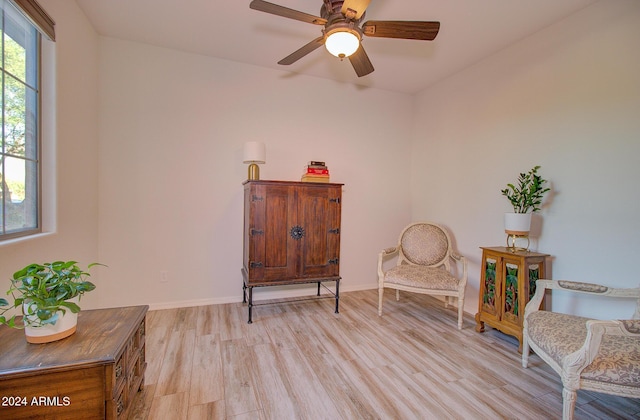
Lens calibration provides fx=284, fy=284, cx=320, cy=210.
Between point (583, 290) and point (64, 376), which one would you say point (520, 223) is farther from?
point (64, 376)

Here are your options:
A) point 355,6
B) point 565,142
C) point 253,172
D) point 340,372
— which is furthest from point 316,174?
point 565,142

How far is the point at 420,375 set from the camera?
6.48 feet

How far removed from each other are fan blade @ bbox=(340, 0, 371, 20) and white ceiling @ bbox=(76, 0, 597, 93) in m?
0.67

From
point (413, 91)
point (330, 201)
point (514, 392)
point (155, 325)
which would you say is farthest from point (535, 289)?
point (155, 325)

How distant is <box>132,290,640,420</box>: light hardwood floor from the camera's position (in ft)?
5.37

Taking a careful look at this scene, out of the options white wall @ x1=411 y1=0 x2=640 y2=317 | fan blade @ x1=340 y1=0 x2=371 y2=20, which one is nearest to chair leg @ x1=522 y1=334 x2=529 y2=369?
white wall @ x1=411 y1=0 x2=640 y2=317

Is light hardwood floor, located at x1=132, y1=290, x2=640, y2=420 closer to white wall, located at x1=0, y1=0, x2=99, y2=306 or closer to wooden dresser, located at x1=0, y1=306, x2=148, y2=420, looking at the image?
wooden dresser, located at x1=0, y1=306, x2=148, y2=420

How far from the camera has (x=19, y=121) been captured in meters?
1.68

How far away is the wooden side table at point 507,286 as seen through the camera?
2.26 m

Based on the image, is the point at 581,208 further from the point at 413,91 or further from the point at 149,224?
the point at 149,224

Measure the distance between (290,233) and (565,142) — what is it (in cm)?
248

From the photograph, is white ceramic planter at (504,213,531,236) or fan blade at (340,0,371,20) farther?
white ceramic planter at (504,213,531,236)

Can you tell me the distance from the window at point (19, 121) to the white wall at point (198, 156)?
97 cm

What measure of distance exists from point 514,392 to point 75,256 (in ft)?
10.8
